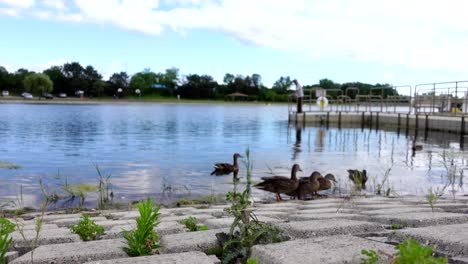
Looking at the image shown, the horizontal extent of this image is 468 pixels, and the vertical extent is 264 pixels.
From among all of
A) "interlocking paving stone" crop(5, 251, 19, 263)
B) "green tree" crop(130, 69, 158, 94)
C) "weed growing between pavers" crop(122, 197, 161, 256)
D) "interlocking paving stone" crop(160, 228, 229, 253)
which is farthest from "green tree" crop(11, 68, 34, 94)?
"weed growing between pavers" crop(122, 197, 161, 256)

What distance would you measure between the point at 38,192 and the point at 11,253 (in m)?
6.01

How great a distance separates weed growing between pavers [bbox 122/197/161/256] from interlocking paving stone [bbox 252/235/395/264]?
65cm

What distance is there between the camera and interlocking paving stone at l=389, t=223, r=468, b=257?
8.57 feet

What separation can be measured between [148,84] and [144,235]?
429 feet

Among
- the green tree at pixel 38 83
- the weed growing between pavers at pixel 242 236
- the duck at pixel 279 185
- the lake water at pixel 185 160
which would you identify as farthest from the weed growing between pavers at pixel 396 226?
the green tree at pixel 38 83

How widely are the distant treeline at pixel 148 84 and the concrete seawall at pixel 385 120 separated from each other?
76119 mm

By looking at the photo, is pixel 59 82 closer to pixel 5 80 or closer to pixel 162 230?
pixel 5 80

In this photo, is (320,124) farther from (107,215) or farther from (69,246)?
(69,246)

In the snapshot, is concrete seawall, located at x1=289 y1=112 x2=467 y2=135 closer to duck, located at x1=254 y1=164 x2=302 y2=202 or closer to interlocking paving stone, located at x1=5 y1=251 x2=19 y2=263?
duck, located at x1=254 y1=164 x2=302 y2=202

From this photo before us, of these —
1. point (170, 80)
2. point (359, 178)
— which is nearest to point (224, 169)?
point (359, 178)

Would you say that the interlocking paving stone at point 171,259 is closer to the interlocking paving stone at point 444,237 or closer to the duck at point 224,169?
the interlocking paving stone at point 444,237

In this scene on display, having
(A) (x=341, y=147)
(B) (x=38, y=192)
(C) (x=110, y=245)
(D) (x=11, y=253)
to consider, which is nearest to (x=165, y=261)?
(C) (x=110, y=245)

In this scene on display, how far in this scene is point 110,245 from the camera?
10.1ft

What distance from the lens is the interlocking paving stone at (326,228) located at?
320 cm
